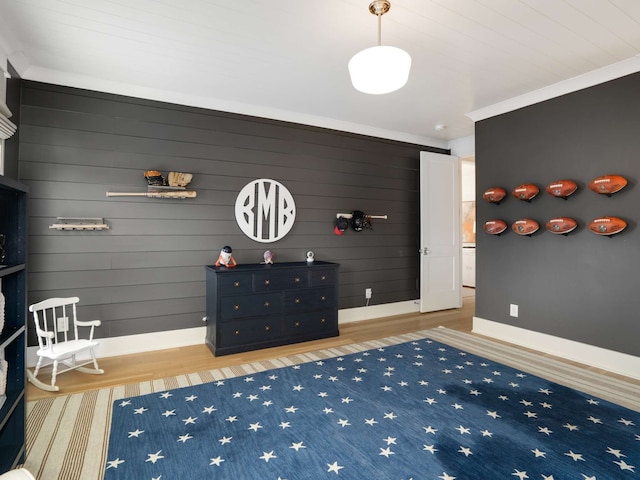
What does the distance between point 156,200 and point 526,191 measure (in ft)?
12.4

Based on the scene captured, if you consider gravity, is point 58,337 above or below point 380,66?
below

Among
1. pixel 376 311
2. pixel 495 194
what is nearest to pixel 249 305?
pixel 376 311

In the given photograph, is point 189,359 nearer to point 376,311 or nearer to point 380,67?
point 376,311

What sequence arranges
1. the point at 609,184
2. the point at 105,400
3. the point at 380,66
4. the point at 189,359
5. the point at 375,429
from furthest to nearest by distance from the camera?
1. the point at 189,359
2. the point at 609,184
3. the point at 105,400
4. the point at 375,429
5. the point at 380,66

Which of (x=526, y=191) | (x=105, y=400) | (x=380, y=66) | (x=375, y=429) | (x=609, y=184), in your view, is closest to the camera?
(x=380, y=66)

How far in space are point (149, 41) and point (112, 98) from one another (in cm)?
102

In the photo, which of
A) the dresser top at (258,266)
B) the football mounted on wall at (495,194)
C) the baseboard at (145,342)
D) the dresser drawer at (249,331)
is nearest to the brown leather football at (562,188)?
the football mounted on wall at (495,194)

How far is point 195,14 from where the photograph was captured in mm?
2309

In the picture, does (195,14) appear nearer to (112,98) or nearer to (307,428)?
(112,98)

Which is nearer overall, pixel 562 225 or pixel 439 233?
pixel 562 225

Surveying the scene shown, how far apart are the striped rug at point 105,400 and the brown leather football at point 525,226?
1.23m

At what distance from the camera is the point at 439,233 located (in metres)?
5.24

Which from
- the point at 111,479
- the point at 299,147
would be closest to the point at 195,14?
the point at 299,147

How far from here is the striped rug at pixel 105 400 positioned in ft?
6.07
